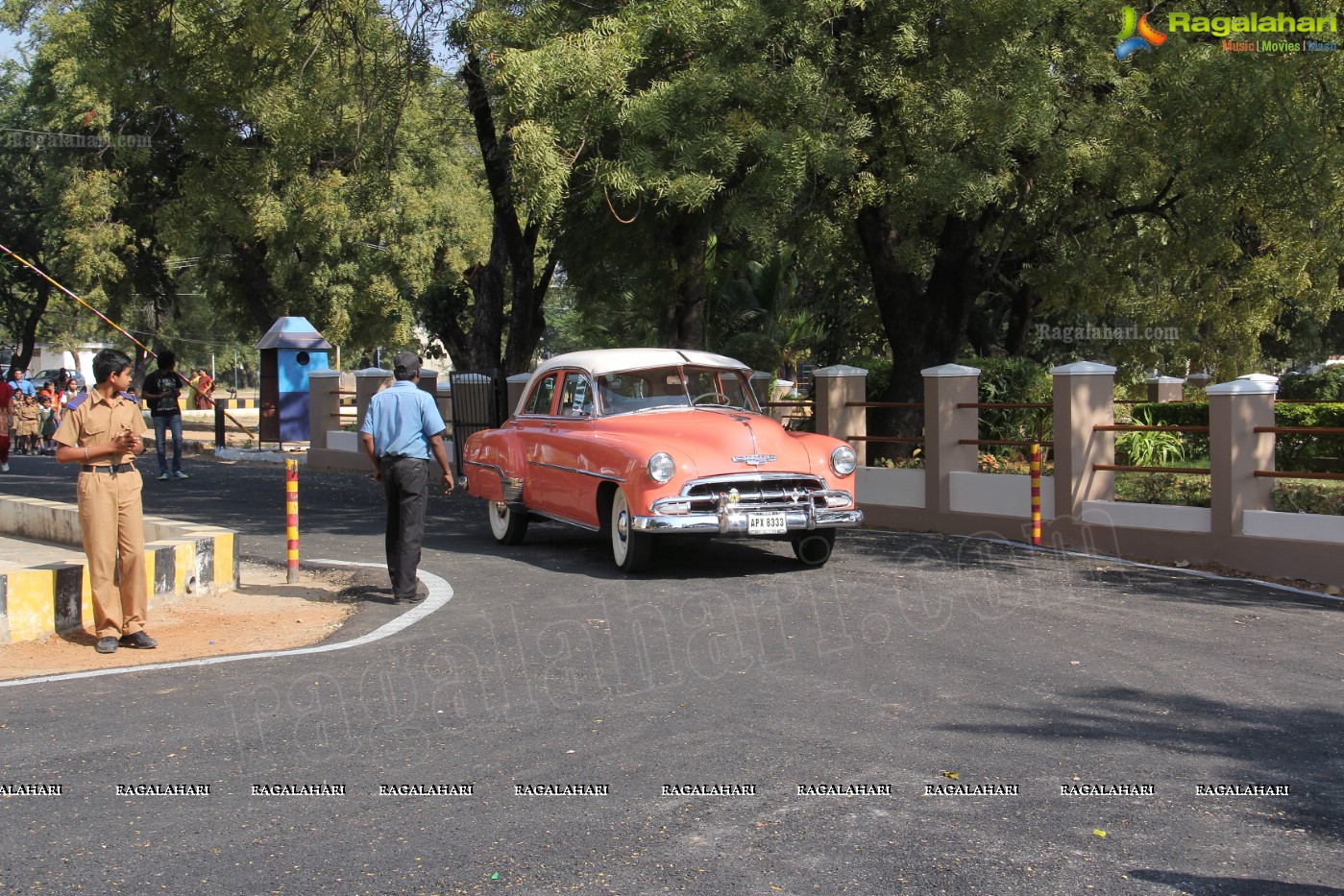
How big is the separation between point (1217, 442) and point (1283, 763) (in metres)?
6.86

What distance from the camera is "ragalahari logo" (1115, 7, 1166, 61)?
49.0ft

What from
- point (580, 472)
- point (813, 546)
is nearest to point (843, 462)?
point (813, 546)

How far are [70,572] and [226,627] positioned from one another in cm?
105

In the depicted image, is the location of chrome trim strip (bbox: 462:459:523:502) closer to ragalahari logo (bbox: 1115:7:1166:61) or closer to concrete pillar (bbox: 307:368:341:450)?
ragalahari logo (bbox: 1115:7:1166:61)

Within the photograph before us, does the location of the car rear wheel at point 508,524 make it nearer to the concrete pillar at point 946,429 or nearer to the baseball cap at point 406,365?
the baseball cap at point 406,365

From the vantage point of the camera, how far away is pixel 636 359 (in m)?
12.3

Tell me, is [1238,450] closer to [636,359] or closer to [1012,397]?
[636,359]

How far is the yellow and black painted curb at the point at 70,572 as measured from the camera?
8344 mm

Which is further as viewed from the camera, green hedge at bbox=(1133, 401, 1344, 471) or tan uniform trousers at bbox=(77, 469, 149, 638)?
green hedge at bbox=(1133, 401, 1344, 471)

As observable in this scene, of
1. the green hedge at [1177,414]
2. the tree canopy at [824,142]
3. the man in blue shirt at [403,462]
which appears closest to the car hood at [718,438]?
the man in blue shirt at [403,462]

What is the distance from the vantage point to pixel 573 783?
5312 millimetres

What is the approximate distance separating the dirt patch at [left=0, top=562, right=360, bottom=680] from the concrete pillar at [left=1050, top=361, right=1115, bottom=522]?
7.02m

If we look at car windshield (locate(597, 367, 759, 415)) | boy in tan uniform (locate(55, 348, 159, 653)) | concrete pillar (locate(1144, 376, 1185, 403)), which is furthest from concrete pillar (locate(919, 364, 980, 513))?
concrete pillar (locate(1144, 376, 1185, 403))

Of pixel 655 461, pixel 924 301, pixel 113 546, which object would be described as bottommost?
pixel 113 546
